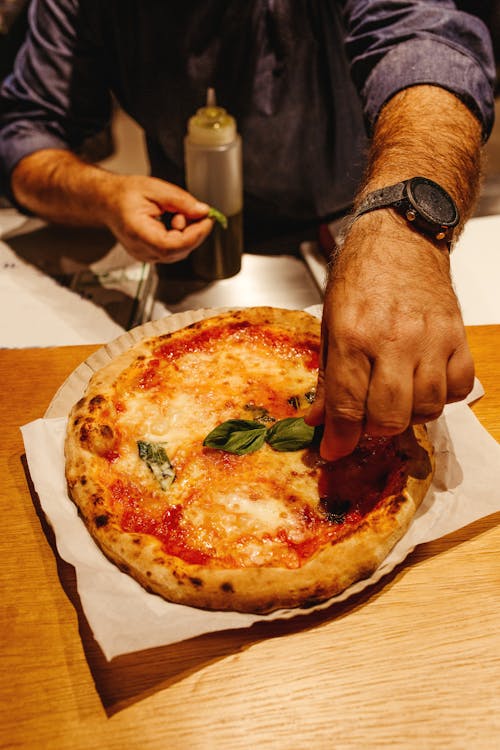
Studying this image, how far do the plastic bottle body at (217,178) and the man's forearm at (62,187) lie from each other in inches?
11.4

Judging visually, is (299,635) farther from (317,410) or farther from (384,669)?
(317,410)

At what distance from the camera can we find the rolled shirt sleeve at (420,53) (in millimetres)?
1664

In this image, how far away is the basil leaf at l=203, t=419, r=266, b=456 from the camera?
1377 mm

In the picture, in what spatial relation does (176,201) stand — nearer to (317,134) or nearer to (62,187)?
(62,187)

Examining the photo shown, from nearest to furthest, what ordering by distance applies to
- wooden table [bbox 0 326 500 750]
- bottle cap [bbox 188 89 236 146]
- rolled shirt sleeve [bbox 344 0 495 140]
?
1. wooden table [bbox 0 326 500 750]
2. rolled shirt sleeve [bbox 344 0 495 140]
3. bottle cap [bbox 188 89 236 146]

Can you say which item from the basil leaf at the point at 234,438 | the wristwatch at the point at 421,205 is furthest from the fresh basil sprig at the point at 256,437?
the wristwatch at the point at 421,205

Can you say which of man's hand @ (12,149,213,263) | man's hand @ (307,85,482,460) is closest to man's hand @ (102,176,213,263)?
man's hand @ (12,149,213,263)

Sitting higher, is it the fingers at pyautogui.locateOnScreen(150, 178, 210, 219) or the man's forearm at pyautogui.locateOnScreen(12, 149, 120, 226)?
the fingers at pyautogui.locateOnScreen(150, 178, 210, 219)

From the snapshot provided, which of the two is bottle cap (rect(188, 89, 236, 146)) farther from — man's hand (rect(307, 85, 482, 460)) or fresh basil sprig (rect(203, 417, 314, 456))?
fresh basil sprig (rect(203, 417, 314, 456))

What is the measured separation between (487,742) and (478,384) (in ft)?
2.89

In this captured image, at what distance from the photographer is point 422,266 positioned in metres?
1.14

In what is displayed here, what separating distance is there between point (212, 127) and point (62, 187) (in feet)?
2.27

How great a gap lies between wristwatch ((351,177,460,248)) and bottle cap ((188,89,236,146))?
87 cm

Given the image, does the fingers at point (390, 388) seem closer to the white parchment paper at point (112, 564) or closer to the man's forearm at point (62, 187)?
the white parchment paper at point (112, 564)
